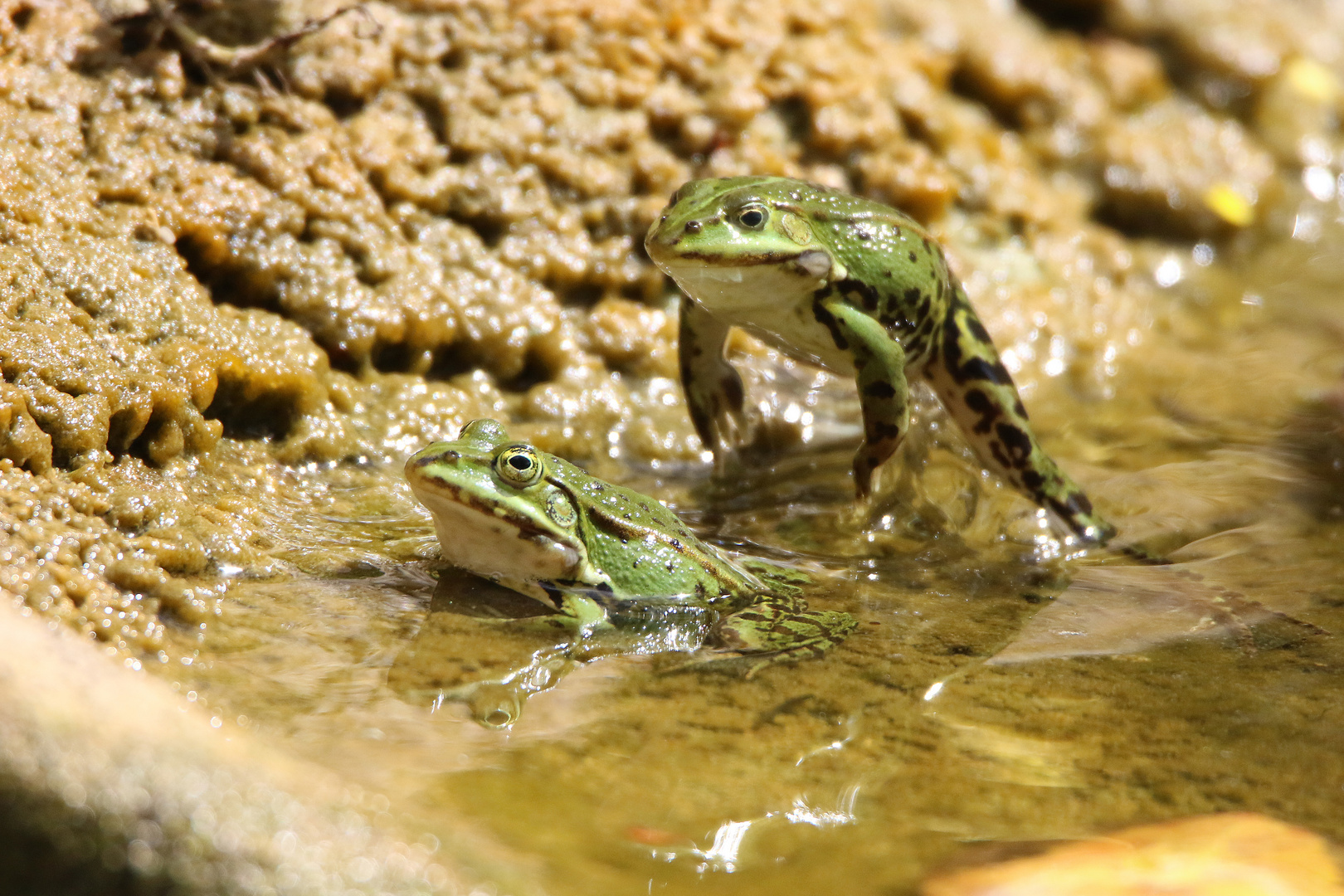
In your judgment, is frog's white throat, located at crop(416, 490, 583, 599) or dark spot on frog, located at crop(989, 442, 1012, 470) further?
dark spot on frog, located at crop(989, 442, 1012, 470)

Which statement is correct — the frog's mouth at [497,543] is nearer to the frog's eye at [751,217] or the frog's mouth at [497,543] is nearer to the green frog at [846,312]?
the green frog at [846,312]

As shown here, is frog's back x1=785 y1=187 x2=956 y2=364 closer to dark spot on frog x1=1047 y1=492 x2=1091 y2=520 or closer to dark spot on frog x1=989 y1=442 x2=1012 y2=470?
dark spot on frog x1=989 y1=442 x2=1012 y2=470

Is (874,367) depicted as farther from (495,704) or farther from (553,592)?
(495,704)

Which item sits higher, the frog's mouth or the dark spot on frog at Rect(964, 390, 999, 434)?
the dark spot on frog at Rect(964, 390, 999, 434)

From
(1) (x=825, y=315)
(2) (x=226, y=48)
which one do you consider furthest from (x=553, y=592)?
(2) (x=226, y=48)

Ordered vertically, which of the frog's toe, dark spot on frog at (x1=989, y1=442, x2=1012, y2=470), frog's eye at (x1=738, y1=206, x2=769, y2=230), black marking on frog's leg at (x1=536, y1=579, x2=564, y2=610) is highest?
frog's eye at (x1=738, y1=206, x2=769, y2=230)

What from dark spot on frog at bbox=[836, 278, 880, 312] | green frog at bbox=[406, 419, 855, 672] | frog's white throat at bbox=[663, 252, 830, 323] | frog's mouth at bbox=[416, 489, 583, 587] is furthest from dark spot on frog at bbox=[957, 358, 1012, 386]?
frog's mouth at bbox=[416, 489, 583, 587]

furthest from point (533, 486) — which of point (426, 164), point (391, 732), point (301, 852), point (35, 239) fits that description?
point (426, 164)

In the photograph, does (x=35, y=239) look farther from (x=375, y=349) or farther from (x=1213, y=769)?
(x=1213, y=769)
